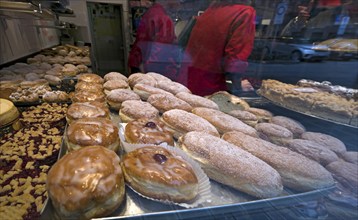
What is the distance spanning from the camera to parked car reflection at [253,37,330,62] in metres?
2.22

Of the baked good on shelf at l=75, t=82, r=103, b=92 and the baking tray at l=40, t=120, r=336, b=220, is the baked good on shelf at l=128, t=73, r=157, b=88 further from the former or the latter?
the baking tray at l=40, t=120, r=336, b=220

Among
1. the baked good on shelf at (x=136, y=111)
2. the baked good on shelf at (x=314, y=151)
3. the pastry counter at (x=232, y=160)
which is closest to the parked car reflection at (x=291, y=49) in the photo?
the pastry counter at (x=232, y=160)

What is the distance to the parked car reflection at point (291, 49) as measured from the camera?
2.22 metres

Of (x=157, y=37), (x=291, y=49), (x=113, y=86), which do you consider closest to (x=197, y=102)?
(x=113, y=86)

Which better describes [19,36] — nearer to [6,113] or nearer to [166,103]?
[6,113]

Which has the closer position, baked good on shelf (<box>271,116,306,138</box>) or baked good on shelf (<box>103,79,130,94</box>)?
baked good on shelf (<box>271,116,306,138</box>)

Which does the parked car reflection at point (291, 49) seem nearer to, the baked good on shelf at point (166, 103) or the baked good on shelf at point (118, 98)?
the baked good on shelf at point (166, 103)

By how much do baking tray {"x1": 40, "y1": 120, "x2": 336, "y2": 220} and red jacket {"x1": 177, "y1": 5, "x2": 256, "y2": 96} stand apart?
1.82 metres

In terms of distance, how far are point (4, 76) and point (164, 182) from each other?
9.40 ft

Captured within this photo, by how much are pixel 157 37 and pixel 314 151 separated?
3694 mm

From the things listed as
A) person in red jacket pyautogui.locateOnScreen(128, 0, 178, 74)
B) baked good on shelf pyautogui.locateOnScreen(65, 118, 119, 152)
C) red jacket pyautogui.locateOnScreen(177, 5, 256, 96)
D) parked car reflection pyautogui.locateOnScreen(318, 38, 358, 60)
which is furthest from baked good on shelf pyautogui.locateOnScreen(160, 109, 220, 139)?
person in red jacket pyautogui.locateOnScreen(128, 0, 178, 74)

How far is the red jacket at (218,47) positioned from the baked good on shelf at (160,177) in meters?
1.89

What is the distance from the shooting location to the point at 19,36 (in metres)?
3.51

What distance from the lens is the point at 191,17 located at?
3609 millimetres
